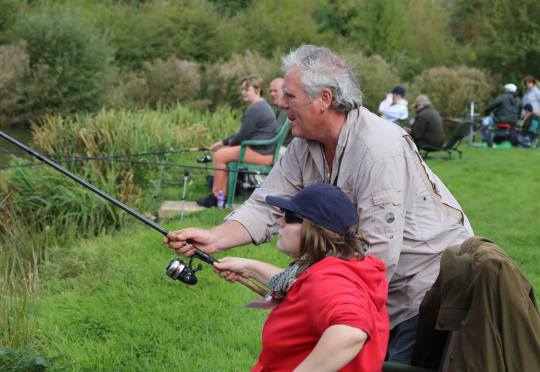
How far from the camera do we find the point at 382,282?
2.73 metres

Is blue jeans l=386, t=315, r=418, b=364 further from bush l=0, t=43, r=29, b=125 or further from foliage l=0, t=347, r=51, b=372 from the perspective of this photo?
bush l=0, t=43, r=29, b=125

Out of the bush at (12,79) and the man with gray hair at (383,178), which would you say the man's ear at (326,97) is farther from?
the bush at (12,79)

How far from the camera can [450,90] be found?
26000mm

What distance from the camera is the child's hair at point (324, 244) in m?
2.69

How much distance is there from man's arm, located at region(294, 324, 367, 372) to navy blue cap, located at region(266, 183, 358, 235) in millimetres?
370

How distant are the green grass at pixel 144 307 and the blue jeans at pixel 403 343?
5.29 feet

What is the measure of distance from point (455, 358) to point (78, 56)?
19.8 metres

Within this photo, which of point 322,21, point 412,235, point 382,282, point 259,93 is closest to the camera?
point 382,282

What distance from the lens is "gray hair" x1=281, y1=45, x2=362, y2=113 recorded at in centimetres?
320

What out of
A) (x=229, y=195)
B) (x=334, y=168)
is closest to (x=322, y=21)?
(x=229, y=195)

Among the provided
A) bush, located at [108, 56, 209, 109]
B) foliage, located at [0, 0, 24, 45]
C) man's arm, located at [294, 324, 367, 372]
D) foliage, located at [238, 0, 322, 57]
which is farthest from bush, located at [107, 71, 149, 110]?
man's arm, located at [294, 324, 367, 372]

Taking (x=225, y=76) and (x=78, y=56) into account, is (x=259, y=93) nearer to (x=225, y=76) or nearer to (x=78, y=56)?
(x=225, y=76)

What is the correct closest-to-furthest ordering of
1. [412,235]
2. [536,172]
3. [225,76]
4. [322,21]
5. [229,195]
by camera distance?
1. [412,235]
2. [229,195]
3. [536,172]
4. [225,76]
5. [322,21]

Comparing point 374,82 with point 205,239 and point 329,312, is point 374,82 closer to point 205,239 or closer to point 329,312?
point 205,239
